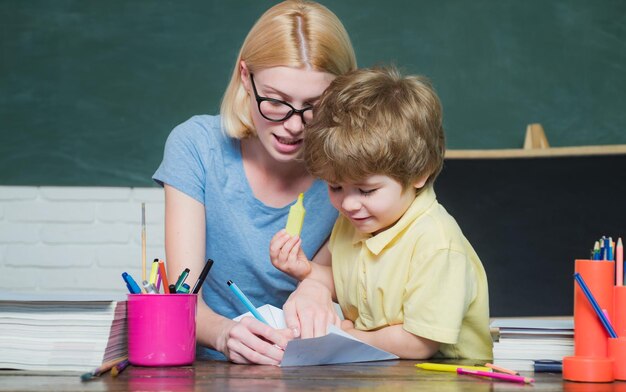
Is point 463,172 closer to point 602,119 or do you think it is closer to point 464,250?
point 602,119

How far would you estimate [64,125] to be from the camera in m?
3.38

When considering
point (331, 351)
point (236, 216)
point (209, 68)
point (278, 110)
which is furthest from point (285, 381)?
point (209, 68)

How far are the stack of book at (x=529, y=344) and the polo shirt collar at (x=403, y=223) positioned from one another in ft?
0.86

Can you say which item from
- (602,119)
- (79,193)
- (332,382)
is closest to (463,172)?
(602,119)

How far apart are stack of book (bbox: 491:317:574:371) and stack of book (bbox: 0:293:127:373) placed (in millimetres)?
544

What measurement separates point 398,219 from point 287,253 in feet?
0.68

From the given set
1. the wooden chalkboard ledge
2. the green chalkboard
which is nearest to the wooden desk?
the wooden chalkboard ledge

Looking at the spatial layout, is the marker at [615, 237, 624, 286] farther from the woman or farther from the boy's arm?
the woman

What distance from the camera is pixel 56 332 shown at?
4.07ft

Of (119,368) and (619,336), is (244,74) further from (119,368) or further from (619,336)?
(619,336)

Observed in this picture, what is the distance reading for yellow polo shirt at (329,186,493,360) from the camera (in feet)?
4.60

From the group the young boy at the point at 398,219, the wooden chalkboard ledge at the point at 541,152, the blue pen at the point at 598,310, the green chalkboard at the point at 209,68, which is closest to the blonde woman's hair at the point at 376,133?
the young boy at the point at 398,219

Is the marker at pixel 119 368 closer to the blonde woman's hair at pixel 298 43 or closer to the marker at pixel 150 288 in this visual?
the marker at pixel 150 288

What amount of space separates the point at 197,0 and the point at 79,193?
84cm
